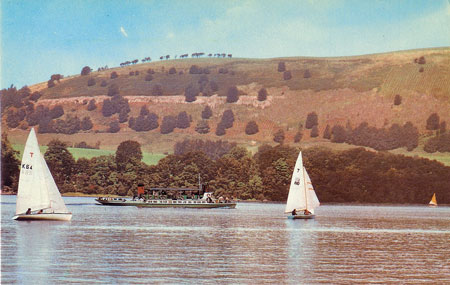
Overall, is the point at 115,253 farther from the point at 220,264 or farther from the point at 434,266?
the point at 434,266

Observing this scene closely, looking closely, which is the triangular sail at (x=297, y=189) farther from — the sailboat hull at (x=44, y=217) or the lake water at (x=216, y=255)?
the sailboat hull at (x=44, y=217)

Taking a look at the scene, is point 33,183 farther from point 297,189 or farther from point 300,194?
point 300,194

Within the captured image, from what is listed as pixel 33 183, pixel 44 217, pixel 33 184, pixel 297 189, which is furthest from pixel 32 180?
pixel 297 189

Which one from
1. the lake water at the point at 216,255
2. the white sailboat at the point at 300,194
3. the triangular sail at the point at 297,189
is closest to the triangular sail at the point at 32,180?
the lake water at the point at 216,255

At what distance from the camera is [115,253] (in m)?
73.4

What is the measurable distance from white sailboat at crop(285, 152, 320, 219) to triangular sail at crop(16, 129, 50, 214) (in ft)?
137

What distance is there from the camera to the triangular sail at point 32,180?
103 metres

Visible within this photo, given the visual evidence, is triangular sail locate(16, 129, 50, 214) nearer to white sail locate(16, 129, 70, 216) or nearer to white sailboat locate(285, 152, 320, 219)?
white sail locate(16, 129, 70, 216)

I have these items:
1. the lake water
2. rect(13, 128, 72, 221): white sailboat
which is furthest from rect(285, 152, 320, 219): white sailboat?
rect(13, 128, 72, 221): white sailboat

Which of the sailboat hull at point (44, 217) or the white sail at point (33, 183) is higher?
the white sail at point (33, 183)

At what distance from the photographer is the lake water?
57500mm

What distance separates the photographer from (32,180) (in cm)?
10362

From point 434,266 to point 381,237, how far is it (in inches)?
1422

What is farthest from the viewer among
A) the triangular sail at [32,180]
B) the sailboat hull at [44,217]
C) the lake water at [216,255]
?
the sailboat hull at [44,217]
